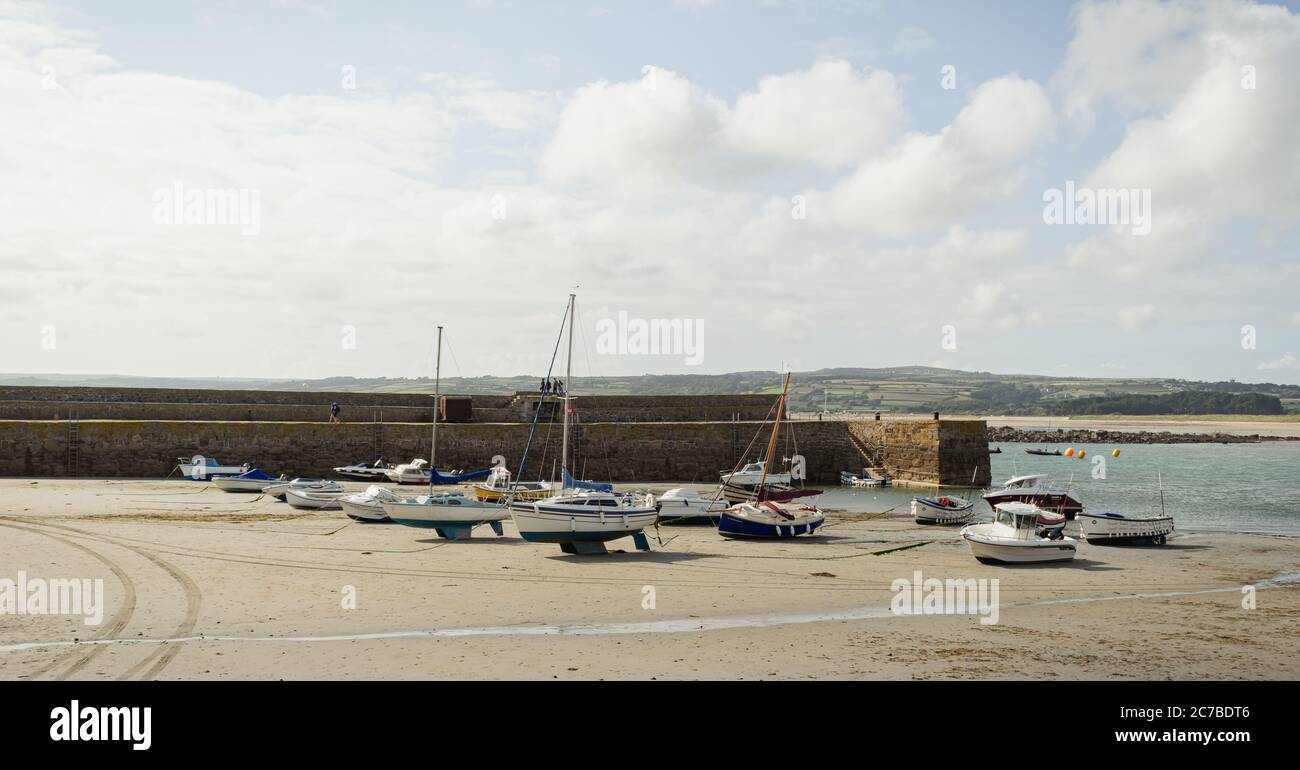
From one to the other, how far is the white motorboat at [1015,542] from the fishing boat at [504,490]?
45.7 feet

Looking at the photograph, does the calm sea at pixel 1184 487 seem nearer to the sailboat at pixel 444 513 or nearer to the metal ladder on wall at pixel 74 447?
the sailboat at pixel 444 513

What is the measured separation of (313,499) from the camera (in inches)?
1189

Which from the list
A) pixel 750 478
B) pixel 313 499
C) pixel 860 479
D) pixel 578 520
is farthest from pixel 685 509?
pixel 860 479

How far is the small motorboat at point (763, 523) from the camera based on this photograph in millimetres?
26234

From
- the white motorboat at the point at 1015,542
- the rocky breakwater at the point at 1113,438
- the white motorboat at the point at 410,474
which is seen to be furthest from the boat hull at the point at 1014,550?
the rocky breakwater at the point at 1113,438

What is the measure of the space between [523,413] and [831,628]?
37577 millimetres

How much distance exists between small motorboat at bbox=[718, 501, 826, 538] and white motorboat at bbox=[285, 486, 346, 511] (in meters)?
13.7

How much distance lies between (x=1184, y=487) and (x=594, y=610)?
45201 mm

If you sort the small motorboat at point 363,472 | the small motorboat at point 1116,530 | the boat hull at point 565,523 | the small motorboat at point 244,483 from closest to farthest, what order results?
1. the boat hull at point 565,523
2. the small motorboat at point 1116,530
3. the small motorboat at point 244,483
4. the small motorboat at point 363,472

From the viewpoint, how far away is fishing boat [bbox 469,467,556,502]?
97.8 ft

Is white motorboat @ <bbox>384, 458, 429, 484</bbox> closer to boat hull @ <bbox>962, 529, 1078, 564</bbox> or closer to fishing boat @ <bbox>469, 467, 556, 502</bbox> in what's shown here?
fishing boat @ <bbox>469, 467, 556, 502</bbox>

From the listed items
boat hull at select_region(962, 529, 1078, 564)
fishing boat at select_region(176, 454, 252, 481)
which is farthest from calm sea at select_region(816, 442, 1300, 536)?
fishing boat at select_region(176, 454, 252, 481)
